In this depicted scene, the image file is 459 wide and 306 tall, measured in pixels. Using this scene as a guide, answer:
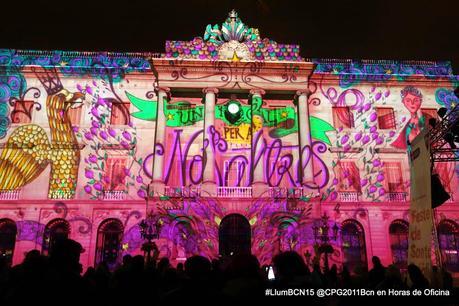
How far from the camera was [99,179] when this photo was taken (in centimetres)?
2523

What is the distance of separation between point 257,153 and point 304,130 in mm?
3802

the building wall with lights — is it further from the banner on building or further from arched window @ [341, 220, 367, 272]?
the banner on building

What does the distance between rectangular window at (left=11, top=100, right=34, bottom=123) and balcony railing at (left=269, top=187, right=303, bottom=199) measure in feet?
58.3

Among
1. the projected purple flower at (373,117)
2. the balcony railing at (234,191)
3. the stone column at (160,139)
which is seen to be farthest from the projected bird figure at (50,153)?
the projected purple flower at (373,117)

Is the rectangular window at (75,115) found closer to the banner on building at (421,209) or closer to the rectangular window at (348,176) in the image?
the rectangular window at (348,176)

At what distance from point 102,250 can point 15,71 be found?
14.5 m

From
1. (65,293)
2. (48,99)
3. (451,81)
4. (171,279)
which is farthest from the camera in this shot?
(451,81)

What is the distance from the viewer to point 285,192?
81.1 feet

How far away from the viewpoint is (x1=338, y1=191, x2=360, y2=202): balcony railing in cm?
2562

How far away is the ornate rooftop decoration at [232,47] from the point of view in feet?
89.2

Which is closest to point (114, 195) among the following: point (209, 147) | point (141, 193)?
point (141, 193)

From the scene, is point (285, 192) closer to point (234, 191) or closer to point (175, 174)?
point (234, 191)

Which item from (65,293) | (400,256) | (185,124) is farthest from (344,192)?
(65,293)

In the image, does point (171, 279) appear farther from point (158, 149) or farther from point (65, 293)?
point (158, 149)
